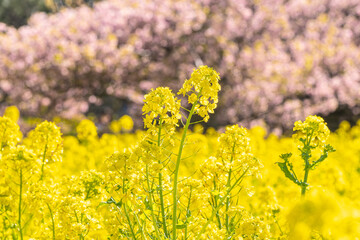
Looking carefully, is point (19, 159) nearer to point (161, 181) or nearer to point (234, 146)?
point (161, 181)

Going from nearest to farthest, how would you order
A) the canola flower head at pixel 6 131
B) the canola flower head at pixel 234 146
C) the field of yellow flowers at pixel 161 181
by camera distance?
the field of yellow flowers at pixel 161 181, the canola flower head at pixel 234 146, the canola flower head at pixel 6 131

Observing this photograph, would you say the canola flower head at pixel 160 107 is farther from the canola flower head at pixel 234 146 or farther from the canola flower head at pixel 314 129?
the canola flower head at pixel 314 129

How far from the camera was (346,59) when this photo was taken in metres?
11.9

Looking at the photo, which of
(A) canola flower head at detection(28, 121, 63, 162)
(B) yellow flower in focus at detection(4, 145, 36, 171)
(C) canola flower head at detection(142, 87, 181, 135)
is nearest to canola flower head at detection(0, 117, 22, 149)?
(A) canola flower head at detection(28, 121, 63, 162)

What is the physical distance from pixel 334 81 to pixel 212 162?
10439 mm

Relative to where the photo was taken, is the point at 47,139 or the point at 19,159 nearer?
the point at 19,159

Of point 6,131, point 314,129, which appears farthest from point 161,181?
point 6,131

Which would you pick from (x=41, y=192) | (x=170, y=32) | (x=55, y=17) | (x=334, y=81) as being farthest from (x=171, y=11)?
(x=41, y=192)

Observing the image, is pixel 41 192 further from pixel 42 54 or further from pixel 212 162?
pixel 42 54

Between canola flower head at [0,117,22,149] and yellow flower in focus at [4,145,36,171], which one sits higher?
canola flower head at [0,117,22,149]

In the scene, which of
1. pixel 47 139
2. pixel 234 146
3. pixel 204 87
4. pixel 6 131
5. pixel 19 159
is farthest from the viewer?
pixel 6 131

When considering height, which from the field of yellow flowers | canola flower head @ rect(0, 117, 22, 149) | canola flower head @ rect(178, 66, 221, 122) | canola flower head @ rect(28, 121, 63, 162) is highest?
canola flower head @ rect(0, 117, 22, 149)

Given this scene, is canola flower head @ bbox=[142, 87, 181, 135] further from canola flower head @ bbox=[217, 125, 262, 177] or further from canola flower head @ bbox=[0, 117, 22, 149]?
canola flower head @ bbox=[0, 117, 22, 149]

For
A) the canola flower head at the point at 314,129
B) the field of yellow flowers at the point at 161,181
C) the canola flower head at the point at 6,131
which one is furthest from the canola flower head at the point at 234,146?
the canola flower head at the point at 6,131
